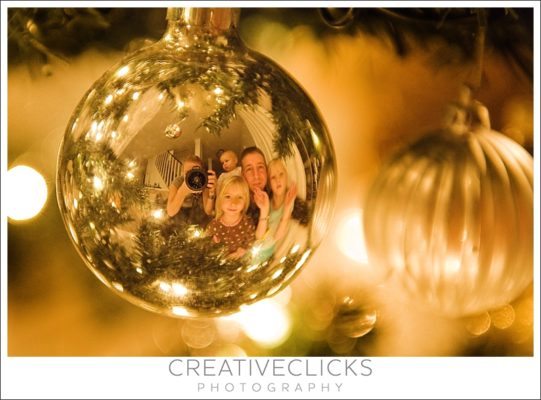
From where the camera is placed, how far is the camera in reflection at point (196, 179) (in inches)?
18.0

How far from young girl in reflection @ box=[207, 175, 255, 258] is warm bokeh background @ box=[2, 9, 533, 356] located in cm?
27

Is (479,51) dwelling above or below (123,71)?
above

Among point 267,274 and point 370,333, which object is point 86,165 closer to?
point 267,274

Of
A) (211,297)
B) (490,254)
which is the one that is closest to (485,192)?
(490,254)

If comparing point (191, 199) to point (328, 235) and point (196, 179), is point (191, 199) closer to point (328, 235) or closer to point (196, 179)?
point (196, 179)

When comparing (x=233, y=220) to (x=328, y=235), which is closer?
(x=233, y=220)

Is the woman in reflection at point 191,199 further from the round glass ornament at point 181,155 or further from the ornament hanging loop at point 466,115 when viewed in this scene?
the ornament hanging loop at point 466,115

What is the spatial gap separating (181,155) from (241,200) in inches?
2.1

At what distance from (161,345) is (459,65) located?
1.46ft

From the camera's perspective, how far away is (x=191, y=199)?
461mm

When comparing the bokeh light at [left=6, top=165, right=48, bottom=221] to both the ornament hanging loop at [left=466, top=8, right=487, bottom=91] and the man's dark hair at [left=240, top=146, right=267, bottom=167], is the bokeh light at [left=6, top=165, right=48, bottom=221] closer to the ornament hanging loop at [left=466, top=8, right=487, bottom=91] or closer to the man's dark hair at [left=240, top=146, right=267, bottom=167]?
the man's dark hair at [left=240, top=146, right=267, bottom=167]

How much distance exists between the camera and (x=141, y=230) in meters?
0.45

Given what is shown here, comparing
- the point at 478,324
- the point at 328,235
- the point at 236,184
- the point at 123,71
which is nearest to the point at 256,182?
the point at 236,184

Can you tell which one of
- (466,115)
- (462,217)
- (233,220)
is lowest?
(233,220)
